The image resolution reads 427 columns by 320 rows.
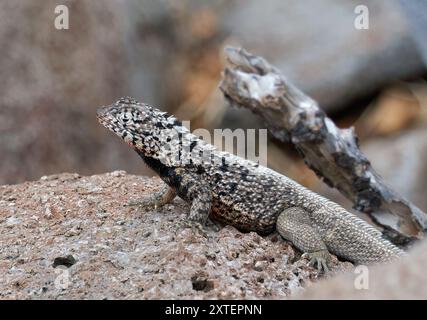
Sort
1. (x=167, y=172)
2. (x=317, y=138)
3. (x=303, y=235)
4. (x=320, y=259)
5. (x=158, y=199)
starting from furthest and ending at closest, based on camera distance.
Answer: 1. (x=317, y=138)
2. (x=158, y=199)
3. (x=167, y=172)
4. (x=303, y=235)
5. (x=320, y=259)

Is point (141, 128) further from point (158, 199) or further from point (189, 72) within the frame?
point (189, 72)

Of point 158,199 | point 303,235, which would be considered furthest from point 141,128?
point 303,235

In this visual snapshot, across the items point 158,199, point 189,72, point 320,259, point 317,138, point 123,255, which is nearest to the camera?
point 123,255

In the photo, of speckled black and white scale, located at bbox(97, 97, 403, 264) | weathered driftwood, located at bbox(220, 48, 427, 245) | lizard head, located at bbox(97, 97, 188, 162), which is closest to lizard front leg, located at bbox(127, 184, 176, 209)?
speckled black and white scale, located at bbox(97, 97, 403, 264)

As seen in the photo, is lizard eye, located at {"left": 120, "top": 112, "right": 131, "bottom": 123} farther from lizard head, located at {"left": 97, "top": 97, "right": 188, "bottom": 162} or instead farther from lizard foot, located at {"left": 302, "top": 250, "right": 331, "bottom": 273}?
lizard foot, located at {"left": 302, "top": 250, "right": 331, "bottom": 273}

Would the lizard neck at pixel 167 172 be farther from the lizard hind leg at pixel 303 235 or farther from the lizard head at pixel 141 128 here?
the lizard hind leg at pixel 303 235

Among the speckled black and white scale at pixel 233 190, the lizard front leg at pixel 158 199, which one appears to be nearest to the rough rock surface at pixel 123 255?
the lizard front leg at pixel 158 199
